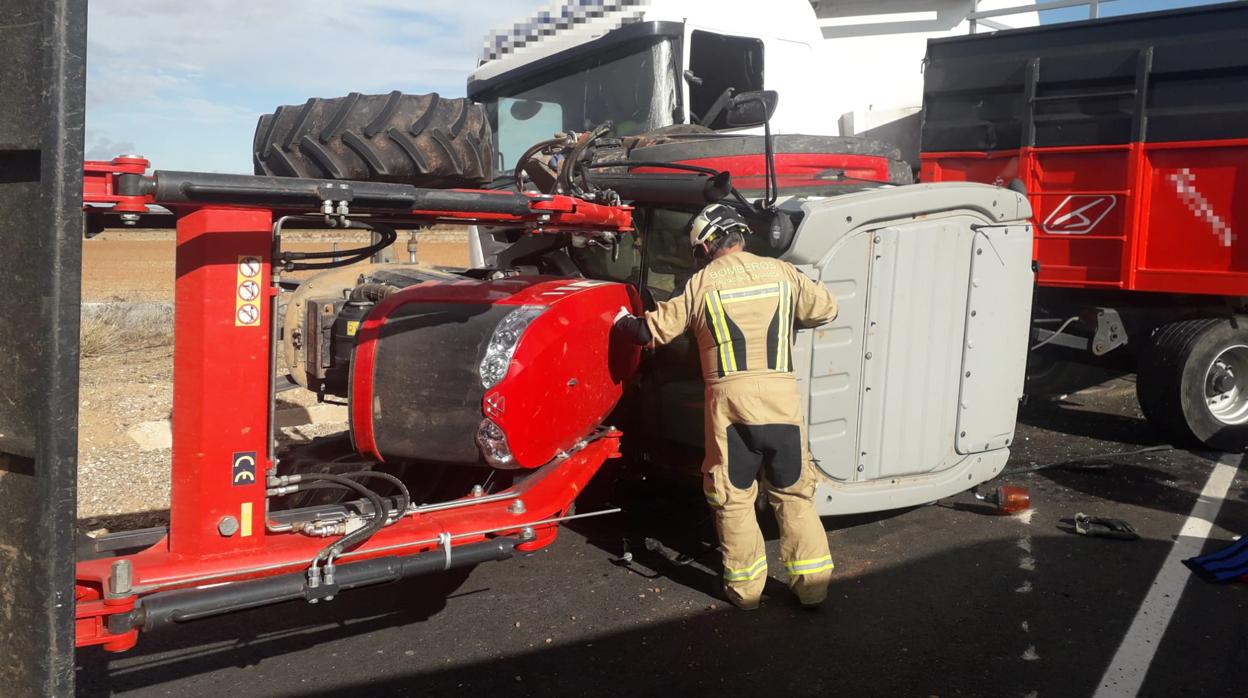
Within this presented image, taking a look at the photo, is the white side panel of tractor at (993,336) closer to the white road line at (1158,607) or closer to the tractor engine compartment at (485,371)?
the white road line at (1158,607)

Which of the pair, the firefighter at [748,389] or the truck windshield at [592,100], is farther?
the truck windshield at [592,100]

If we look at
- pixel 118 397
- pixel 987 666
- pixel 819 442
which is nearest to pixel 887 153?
pixel 819 442

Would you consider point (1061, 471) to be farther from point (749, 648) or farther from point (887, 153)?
point (749, 648)

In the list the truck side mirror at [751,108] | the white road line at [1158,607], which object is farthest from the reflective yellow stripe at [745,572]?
the truck side mirror at [751,108]

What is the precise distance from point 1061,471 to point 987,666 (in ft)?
10.4

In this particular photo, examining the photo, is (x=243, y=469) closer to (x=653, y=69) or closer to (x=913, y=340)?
(x=913, y=340)

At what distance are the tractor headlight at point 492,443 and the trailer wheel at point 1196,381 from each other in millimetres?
5323

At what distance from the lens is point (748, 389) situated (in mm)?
4180

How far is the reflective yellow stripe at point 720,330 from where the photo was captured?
4.20 meters

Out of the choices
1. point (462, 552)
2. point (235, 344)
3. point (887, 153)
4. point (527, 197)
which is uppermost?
point (887, 153)

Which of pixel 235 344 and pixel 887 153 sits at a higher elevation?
pixel 887 153

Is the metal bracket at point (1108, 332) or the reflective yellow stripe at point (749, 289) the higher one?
the reflective yellow stripe at point (749, 289)

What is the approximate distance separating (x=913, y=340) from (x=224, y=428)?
3.12 m

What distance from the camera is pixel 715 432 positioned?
4266mm
